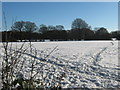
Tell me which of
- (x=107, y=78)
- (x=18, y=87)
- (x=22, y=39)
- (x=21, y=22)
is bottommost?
(x=107, y=78)

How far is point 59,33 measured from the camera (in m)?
55.2

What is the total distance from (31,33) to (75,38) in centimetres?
5873

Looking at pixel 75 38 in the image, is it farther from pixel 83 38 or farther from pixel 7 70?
pixel 7 70

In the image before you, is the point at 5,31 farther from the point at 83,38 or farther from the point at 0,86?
the point at 83,38

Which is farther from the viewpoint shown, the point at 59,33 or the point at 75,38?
the point at 75,38

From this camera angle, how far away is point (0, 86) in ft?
5.49

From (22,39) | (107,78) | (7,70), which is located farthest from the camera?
(107,78)

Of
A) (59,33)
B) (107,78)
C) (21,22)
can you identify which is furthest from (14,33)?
(59,33)

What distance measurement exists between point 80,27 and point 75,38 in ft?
19.1

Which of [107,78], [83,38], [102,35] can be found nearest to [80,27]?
[83,38]

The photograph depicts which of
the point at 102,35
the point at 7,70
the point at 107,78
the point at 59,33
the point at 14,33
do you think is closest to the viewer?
the point at 7,70

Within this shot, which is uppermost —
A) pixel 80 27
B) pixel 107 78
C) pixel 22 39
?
pixel 80 27

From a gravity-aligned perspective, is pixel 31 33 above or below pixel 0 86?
above

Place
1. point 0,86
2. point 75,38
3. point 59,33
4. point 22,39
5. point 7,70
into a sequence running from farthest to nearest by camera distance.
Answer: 1. point 75,38
2. point 59,33
3. point 22,39
4. point 0,86
5. point 7,70
